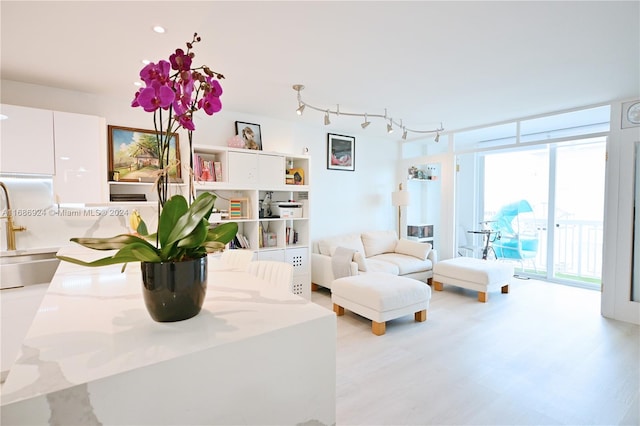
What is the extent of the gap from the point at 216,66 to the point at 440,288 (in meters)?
4.04

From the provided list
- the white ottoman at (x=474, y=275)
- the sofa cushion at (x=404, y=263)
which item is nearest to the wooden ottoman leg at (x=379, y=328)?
the sofa cushion at (x=404, y=263)

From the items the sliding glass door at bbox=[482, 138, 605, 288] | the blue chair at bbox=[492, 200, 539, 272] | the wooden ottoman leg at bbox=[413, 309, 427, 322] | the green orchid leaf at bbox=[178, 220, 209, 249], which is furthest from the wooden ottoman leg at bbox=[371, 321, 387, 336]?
the blue chair at bbox=[492, 200, 539, 272]

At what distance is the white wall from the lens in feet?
10.2

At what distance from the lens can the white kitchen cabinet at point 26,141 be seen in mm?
2631

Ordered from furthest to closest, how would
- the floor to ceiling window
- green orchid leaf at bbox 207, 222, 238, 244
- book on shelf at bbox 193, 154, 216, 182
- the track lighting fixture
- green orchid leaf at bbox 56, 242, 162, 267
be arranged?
the floor to ceiling window < book on shelf at bbox 193, 154, 216, 182 < the track lighting fixture < green orchid leaf at bbox 207, 222, 238, 244 < green orchid leaf at bbox 56, 242, 162, 267

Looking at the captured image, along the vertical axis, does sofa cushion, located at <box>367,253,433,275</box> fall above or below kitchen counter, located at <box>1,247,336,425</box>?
below

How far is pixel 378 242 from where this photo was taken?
17.3ft

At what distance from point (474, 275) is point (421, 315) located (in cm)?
122

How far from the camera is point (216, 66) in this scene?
107 inches

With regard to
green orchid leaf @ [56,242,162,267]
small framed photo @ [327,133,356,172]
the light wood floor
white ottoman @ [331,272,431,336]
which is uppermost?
small framed photo @ [327,133,356,172]

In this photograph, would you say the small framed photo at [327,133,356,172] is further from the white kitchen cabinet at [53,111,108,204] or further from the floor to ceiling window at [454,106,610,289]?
the white kitchen cabinet at [53,111,108,204]

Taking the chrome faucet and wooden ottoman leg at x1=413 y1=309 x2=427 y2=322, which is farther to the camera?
wooden ottoman leg at x1=413 y1=309 x2=427 y2=322

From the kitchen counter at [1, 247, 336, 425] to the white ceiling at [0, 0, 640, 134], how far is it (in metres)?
Result: 1.76

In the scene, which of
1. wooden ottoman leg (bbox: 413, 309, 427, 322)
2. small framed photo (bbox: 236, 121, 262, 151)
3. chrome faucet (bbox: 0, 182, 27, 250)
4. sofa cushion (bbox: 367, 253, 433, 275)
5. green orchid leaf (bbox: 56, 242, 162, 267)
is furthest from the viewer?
sofa cushion (bbox: 367, 253, 433, 275)
